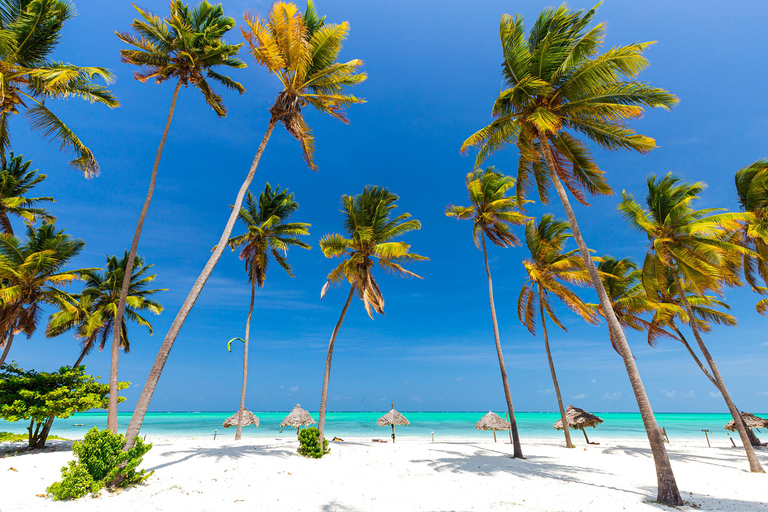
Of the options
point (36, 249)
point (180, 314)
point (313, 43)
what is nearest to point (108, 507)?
point (180, 314)

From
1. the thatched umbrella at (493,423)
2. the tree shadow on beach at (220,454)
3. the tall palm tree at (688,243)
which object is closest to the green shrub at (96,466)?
the tree shadow on beach at (220,454)

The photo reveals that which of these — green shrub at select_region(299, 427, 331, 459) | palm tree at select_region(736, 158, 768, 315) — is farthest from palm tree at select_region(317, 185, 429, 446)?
palm tree at select_region(736, 158, 768, 315)

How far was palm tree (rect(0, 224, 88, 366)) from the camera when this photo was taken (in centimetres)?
1423

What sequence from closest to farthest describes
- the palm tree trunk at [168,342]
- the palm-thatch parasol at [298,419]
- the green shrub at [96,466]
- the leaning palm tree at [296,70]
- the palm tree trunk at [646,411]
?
the green shrub at [96,466] < the palm tree trunk at [646,411] < the palm tree trunk at [168,342] < the leaning palm tree at [296,70] < the palm-thatch parasol at [298,419]

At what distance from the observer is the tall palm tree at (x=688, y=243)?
11648 millimetres

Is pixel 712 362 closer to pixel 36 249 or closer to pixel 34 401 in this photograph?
pixel 34 401

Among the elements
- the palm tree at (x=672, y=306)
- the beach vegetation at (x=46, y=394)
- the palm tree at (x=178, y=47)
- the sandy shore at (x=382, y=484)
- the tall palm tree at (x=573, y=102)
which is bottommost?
the sandy shore at (x=382, y=484)

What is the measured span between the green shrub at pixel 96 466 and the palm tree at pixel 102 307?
11908 mm

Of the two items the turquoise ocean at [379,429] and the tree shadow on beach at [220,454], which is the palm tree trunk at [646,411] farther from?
the turquoise ocean at [379,429]

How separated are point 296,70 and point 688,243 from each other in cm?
1633

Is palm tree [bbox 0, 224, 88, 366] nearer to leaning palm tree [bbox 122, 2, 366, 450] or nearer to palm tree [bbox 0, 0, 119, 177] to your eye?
palm tree [bbox 0, 0, 119, 177]

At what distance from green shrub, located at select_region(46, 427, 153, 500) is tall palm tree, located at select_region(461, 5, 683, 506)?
40.1 feet

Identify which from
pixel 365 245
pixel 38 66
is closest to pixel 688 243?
pixel 365 245

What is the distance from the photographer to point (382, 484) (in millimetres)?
9578
